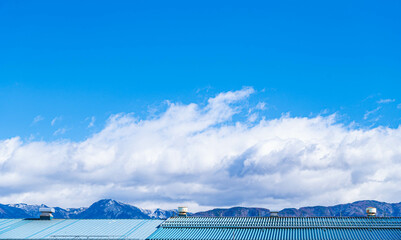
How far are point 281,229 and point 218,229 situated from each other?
15657mm

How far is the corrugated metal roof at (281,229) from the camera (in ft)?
367

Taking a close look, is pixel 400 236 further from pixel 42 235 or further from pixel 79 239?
pixel 42 235

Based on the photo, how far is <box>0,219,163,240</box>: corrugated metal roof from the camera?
4804 inches

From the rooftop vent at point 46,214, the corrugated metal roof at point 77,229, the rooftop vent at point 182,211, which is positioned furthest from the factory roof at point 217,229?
the rooftop vent at point 46,214

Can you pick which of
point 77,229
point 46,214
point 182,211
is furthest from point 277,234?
point 46,214

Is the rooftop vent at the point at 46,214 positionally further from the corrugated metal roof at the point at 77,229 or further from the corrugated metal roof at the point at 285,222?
the corrugated metal roof at the point at 285,222

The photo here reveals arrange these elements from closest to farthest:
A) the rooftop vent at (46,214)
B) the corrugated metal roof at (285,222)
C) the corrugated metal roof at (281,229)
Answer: the corrugated metal roof at (281,229) → the corrugated metal roof at (285,222) → the rooftop vent at (46,214)

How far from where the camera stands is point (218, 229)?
398 feet

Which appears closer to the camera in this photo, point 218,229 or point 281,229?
point 281,229

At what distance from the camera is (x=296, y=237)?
112 m

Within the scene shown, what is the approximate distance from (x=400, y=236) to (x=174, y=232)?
174 feet

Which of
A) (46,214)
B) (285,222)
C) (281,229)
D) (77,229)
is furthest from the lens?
(46,214)

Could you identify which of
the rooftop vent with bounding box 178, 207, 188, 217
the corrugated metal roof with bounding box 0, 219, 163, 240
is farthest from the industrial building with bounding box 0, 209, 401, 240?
the rooftop vent with bounding box 178, 207, 188, 217

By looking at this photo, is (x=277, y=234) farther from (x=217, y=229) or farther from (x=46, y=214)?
(x=46, y=214)
